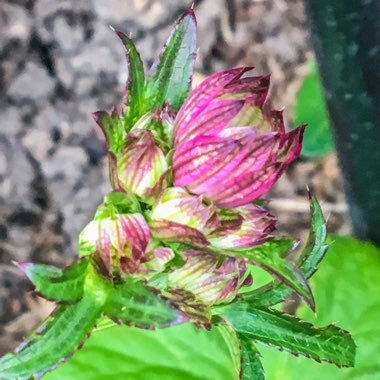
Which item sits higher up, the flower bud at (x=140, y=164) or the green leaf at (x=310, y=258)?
the flower bud at (x=140, y=164)

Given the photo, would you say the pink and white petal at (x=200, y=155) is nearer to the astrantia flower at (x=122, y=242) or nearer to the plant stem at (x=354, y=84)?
the astrantia flower at (x=122, y=242)

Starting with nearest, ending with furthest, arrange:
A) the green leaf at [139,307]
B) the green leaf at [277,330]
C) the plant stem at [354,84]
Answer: the green leaf at [139,307], the green leaf at [277,330], the plant stem at [354,84]

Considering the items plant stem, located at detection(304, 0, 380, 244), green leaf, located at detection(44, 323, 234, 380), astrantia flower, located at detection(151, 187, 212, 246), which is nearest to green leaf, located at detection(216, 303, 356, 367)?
astrantia flower, located at detection(151, 187, 212, 246)

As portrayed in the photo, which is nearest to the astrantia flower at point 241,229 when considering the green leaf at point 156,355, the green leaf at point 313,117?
the green leaf at point 156,355

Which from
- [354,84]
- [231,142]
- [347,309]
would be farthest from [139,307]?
[347,309]

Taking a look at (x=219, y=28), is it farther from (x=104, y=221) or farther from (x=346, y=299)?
(x=104, y=221)

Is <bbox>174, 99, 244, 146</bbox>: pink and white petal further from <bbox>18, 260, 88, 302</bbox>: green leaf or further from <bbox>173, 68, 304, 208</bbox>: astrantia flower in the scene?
<bbox>18, 260, 88, 302</bbox>: green leaf
